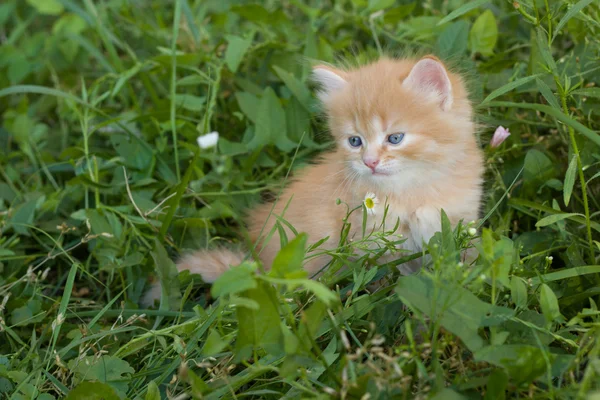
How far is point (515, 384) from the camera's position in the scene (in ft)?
4.59

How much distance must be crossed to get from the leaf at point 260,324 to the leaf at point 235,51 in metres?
1.31

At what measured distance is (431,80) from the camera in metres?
1.88

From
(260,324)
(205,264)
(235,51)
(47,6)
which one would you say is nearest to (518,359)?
(260,324)

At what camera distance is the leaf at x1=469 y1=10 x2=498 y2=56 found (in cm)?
245

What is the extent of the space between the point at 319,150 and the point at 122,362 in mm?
1210

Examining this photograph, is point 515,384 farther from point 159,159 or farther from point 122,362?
point 159,159

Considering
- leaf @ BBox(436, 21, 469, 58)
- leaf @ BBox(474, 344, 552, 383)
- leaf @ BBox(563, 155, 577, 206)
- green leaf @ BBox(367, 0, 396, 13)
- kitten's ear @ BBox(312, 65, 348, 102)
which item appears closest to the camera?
leaf @ BBox(474, 344, 552, 383)

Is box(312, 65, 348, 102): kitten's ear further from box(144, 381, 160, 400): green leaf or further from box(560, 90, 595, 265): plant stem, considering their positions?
box(144, 381, 160, 400): green leaf

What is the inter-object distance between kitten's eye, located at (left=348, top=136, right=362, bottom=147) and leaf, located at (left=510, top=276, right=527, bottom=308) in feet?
2.20

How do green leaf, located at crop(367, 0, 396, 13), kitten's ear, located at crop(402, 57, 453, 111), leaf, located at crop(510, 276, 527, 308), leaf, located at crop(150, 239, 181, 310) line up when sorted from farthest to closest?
1. green leaf, located at crop(367, 0, 396, 13)
2. leaf, located at crop(150, 239, 181, 310)
3. kitten's ear, located at crop(402, 57, 453, 111)
4. leaf, located at crop(510, 276, 527, 308)

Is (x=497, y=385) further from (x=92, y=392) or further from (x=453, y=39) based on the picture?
(x=453, y=39)

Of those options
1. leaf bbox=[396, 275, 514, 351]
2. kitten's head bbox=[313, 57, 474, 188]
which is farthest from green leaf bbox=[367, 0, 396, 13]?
leaf bbox=[396, 275, 514, 351]

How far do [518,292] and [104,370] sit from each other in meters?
1.05

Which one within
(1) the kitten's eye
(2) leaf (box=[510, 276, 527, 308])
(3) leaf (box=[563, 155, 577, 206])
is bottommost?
(2) leaf (box=[510, 276, 527, 308])
